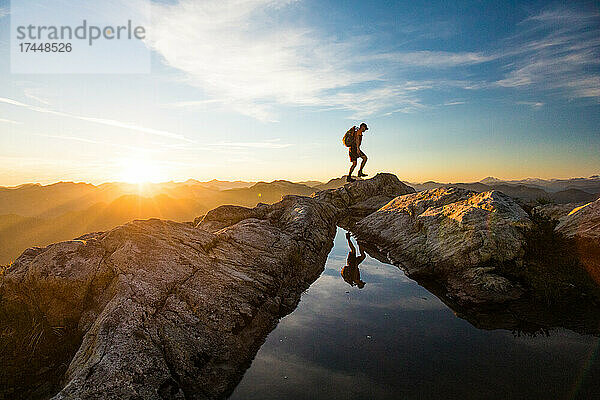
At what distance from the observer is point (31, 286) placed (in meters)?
7.52

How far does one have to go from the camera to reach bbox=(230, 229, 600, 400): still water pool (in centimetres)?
574

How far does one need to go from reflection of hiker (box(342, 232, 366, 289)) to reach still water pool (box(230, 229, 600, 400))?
7.29ft

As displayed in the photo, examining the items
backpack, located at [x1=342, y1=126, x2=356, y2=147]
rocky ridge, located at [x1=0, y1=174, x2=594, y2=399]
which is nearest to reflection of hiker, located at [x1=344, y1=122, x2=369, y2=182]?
backpack, located at [x1=342, y1=126, x2=356, y2=147]

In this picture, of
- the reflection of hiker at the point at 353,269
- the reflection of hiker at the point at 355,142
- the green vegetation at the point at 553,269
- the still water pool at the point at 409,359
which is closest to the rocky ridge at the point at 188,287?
the green vegetation at the point at 553,269

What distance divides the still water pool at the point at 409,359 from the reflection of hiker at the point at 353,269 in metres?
2.22

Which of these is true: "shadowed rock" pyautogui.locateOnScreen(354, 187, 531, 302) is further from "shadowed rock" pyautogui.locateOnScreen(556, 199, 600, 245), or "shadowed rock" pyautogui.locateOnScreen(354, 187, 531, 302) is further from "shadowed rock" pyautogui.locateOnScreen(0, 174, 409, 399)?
"shadowed rock" pyautogui.locateOnScreen(0, 174, 409, 399)

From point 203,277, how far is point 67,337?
11.1 feet

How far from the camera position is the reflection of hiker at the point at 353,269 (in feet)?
39.1

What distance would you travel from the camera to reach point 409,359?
6.72 metres

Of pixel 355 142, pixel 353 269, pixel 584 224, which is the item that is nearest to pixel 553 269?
pixel 584 224

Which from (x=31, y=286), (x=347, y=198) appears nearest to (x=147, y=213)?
(x=347, y=198)

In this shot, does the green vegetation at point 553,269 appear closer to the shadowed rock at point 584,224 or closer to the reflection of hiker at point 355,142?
the shadowed rock at point 584,224

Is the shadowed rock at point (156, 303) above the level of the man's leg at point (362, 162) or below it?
below

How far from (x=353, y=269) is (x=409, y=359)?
6.76 m
